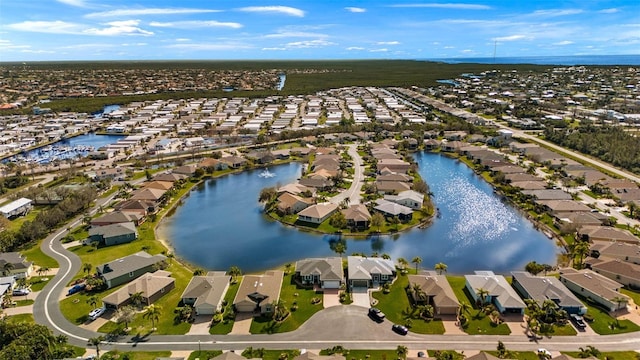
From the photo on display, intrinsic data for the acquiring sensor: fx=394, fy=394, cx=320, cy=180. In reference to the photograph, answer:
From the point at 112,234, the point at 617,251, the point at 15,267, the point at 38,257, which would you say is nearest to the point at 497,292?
the point at 617,251

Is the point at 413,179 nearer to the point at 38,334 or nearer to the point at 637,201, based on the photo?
the point at 637,201

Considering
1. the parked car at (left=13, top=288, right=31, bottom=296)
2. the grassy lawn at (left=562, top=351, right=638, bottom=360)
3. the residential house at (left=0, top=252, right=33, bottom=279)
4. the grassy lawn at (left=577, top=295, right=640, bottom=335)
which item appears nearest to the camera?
the grassy lawn at (left=562, top=351, right=638, bottom=360)

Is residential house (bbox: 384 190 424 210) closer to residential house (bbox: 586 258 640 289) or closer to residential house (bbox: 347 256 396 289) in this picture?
residential house (bbox: 347 256 396 289)

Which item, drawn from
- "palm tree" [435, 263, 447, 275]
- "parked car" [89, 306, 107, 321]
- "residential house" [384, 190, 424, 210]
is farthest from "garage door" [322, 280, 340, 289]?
"residential house" [384, 190, 424, 210]

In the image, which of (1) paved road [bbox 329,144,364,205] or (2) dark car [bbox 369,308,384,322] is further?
(1) paved road [bbox 329,144,364,205]

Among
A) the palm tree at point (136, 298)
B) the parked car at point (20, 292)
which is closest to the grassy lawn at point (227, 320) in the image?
the palm tree at point (136, 298)

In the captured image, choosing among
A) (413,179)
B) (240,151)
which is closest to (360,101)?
(240,151)
